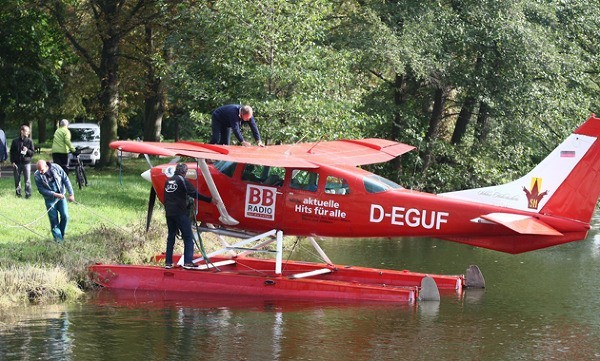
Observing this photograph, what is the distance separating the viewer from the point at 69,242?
17.5 m

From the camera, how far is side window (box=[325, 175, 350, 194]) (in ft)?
53.1

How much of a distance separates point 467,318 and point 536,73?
18.2 m

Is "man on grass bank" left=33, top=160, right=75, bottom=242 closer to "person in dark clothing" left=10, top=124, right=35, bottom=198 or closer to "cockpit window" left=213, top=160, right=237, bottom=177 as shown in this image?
"cockpit window" left=213, top=160, right=237, bottom=177

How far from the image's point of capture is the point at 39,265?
15.6 meters

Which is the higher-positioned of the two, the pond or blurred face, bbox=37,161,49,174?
blurred face, bbox=37,161,49,174

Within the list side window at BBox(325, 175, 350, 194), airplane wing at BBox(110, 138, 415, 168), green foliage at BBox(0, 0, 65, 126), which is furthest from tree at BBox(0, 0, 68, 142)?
side window at BBox(325, 175, 350, 194)

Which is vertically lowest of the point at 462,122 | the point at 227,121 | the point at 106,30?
the point at 227,121

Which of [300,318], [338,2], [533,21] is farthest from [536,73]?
[300,318]

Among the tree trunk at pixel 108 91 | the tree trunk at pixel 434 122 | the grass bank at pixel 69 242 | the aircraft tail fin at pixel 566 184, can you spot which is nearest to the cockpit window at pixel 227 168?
the grass bank at pixel 69 242

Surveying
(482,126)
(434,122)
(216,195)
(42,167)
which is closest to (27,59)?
(434,122)

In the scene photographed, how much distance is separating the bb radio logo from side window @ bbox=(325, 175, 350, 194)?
951mm

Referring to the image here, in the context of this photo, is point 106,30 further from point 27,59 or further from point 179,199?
point 179,199

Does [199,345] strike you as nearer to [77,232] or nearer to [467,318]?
[467,318]

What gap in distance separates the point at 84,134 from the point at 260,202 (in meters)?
27.2
